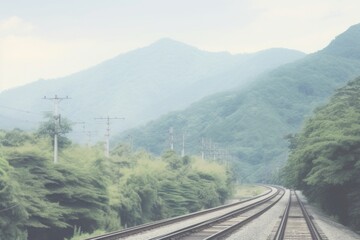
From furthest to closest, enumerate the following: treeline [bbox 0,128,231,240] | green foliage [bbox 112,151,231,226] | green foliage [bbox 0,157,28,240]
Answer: green foliage [bbox 112,151,231,226] < treeline [bbox 0,128,231,240] < green foliage [bbox 0,157,28,240]

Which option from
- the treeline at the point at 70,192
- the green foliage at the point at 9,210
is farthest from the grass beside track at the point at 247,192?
the green foliage at the point at 9,210

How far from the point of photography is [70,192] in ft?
110

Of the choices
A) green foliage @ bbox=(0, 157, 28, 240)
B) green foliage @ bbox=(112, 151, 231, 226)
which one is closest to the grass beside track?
green foliage @ bbox=(112, 151, 231, 226)

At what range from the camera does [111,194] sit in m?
41.9

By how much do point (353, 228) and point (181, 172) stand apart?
3817 centimetres

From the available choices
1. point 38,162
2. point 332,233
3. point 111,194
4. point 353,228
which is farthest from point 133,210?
point 332,233

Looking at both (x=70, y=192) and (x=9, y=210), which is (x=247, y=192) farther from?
(x=9, y=210)

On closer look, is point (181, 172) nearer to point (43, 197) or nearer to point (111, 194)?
point (111, 194)

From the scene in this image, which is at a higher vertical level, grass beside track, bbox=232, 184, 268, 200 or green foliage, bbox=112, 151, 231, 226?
green foliage, bbox=112, 151, 231, 226

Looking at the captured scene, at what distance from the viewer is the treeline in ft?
93.6

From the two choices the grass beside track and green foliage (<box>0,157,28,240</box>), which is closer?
green foliage (<box>0,157,28,240</box>)

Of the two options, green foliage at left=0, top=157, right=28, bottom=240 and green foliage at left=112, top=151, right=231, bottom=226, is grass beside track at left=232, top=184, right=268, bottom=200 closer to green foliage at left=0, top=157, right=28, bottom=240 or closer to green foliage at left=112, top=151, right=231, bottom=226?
green foliage at left=112, top=151, right=231, bottom=226

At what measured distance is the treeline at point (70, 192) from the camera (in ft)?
93.6

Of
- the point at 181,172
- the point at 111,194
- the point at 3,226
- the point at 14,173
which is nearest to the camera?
the point at 3,226
